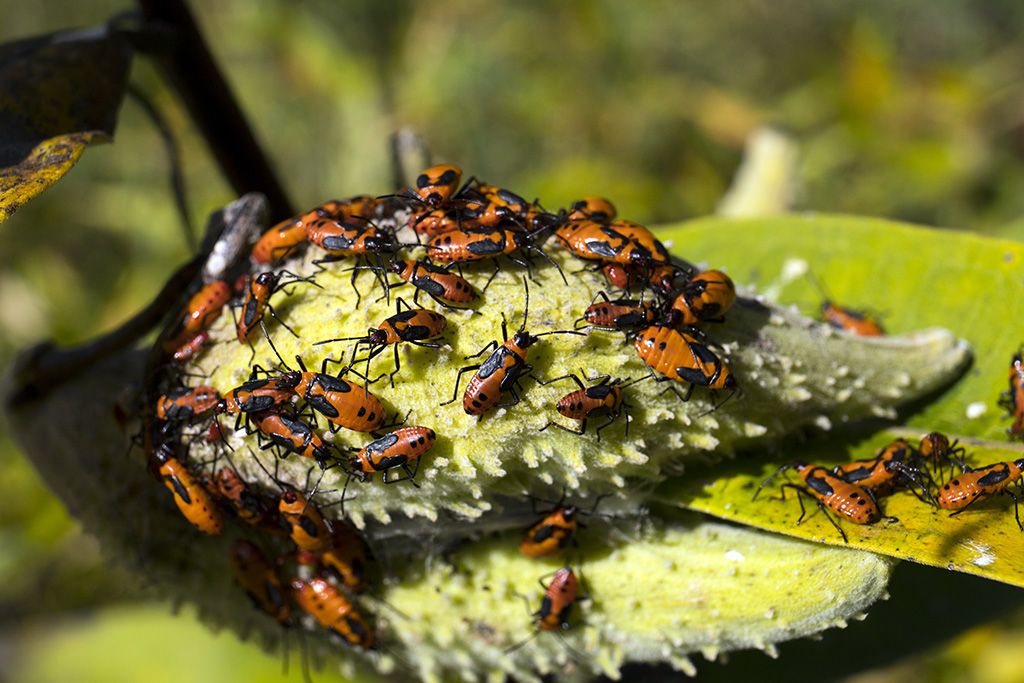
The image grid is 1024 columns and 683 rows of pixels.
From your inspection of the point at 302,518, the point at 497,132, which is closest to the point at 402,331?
the point at 302,518

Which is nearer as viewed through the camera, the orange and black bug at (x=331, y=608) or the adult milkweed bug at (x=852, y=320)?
the orange and black bug at (x=331, y=608)

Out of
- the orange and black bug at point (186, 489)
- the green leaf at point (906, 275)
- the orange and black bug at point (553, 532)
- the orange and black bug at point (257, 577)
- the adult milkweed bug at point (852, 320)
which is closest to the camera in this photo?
the orange and black bug at point (186, 489)

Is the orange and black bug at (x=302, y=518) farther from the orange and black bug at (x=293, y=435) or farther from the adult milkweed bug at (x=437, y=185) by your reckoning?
the adult milkweed bug at (x=437, y=185)

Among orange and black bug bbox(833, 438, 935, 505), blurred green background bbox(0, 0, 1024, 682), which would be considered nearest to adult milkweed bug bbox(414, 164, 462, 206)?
orange and black bug bbox(833, 438, 935, 505)

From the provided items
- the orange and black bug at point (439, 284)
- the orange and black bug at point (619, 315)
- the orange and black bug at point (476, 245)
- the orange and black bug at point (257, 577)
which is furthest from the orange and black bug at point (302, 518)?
the orange and black bug at point (619, 315)

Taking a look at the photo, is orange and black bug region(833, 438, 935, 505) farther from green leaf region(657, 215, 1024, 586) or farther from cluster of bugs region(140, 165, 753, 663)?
cluster of bugs region(140, 165, 753, 663)

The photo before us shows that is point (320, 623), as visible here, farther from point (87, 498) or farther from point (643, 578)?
point (643, 578)

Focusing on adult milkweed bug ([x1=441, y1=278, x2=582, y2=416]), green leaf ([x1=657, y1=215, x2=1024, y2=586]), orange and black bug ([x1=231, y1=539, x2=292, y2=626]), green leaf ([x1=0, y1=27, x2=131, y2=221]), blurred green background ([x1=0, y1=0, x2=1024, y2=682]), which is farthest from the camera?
blurred green background ([x1=0, y1=0, x2=1024, y2=682])
